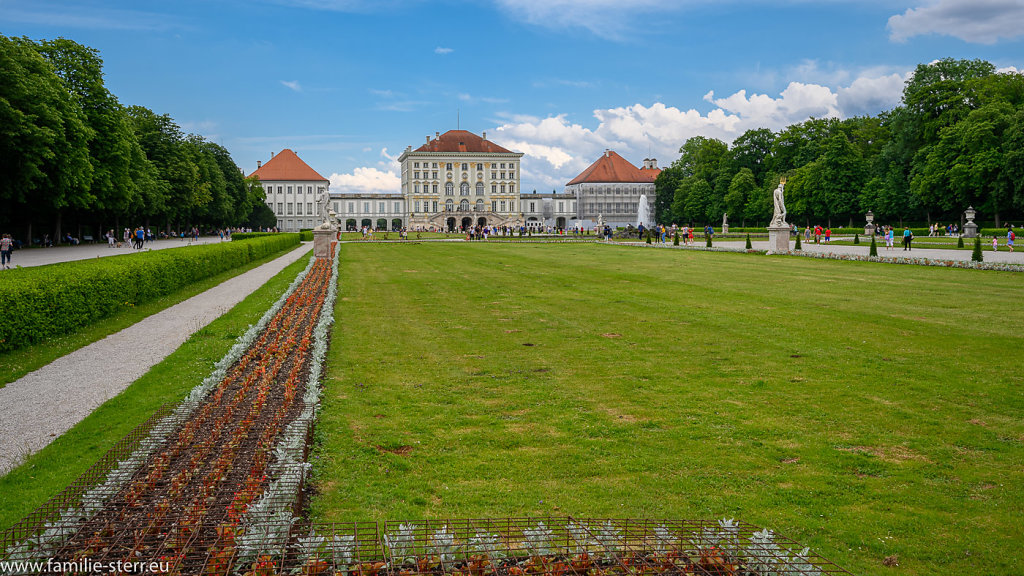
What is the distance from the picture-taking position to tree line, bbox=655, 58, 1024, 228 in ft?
143

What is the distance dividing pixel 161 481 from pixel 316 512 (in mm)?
987

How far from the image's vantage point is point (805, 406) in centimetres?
572

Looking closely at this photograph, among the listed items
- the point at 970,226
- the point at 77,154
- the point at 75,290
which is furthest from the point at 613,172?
the point at 75,290

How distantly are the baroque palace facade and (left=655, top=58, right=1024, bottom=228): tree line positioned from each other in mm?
25774

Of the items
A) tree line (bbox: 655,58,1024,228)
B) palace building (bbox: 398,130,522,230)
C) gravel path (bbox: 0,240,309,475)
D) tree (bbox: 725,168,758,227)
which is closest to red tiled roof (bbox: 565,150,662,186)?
palace building (bbox: 398,130,522,230)

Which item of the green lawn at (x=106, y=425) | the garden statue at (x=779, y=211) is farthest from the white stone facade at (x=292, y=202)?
the green lawn at (x=106, y=425)

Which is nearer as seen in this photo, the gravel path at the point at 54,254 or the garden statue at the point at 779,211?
the gravel path at the point at 54,254

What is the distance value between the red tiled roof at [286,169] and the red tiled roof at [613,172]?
43.9m

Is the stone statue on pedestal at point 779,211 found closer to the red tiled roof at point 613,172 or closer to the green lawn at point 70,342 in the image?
the green lawn at point 70,342

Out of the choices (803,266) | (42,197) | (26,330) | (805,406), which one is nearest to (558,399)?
(805,406)

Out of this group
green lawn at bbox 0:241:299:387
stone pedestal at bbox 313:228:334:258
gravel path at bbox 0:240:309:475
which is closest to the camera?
gravel path at bbox 0:240:309:475

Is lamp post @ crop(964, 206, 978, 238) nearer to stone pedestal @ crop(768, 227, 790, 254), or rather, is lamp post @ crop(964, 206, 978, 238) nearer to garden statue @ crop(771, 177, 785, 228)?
garden statue @ crop(771, 177, 785, 228)

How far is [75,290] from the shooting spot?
10086 mm

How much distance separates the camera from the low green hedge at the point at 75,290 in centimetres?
850
